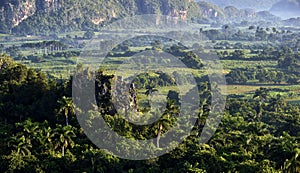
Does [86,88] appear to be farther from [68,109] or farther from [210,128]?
[210,128]

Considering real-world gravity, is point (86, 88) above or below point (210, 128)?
above

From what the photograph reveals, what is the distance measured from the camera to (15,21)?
6826 inches

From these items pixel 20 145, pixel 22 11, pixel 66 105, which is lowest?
pixel 20 145

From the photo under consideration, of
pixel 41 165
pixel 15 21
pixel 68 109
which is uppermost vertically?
pixel 15 21

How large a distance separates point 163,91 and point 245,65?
3333 cm

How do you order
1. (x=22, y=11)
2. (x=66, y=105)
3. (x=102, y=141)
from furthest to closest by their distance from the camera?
(x=22, y=11) → (x=66, y=105) → (x=102, y=141)

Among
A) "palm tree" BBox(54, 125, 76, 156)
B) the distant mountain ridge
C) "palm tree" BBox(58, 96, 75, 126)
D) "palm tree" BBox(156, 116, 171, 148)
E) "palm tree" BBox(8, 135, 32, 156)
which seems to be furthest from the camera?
the distant mountain ridge

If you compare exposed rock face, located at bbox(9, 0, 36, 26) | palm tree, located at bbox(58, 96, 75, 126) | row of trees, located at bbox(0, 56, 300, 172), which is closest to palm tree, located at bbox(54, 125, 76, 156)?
row of trees, located at bbox(0, 56, 300, 172)

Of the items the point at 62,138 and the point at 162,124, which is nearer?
the point at 62,138

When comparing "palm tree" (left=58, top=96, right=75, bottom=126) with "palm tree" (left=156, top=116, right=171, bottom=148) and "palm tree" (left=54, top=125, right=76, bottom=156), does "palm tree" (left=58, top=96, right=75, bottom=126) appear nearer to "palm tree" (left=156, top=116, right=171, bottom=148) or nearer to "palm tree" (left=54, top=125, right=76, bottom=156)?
"palm tree" (left=54, top=125, right=76, bottom=156)

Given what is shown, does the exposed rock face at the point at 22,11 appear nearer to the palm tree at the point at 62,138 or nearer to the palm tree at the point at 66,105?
the palm tree at the point at 66,105

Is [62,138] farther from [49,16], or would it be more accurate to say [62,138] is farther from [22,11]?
[49,16]

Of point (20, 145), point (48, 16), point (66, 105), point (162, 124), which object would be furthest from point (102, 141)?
point (48, 16)

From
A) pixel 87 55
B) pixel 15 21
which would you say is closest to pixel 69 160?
pixel 87 55
